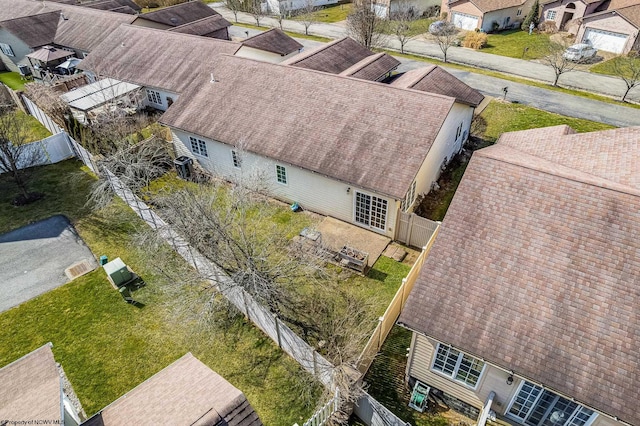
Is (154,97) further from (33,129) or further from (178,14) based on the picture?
(178,14)

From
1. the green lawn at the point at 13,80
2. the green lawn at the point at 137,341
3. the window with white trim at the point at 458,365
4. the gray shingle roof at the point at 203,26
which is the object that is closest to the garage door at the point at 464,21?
the gray shingle roof at the point at 203,26

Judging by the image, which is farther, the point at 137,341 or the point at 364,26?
the point at 364,26

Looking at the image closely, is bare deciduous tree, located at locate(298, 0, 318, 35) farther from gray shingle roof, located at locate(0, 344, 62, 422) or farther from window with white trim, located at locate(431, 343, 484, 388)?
gray shingle roof, located at locate(0, 344, 62, 422)

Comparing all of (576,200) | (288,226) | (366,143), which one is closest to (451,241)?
(576,200)

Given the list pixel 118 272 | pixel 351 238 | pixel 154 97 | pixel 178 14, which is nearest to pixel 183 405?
pixel 118 272

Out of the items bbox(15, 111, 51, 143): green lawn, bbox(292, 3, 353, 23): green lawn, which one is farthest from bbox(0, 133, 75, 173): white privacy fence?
bbox(292, 3, 353, 23): green lawn

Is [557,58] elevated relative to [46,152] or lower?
lower
